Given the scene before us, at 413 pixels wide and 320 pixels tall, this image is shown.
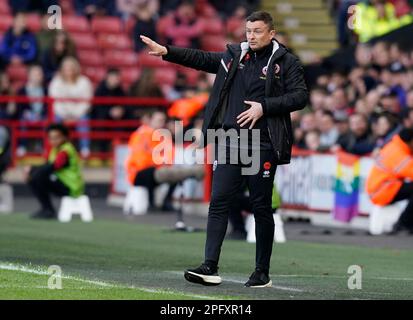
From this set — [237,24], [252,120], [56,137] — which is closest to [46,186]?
[56,137]

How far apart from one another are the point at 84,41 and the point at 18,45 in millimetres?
2472

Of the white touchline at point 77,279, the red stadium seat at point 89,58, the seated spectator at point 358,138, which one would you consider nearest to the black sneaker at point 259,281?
the white touchline at point 77,279

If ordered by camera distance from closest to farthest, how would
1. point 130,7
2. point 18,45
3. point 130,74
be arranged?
point 18,45, point 130,74, point 130,7

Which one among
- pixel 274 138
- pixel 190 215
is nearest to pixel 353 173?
pixel 190 215

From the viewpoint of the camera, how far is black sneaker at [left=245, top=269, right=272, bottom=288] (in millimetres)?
11922

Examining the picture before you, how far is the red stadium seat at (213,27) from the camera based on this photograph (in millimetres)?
32450

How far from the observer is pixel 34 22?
30281 mm

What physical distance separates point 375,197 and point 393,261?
4.68 metres

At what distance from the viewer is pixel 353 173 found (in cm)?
2197

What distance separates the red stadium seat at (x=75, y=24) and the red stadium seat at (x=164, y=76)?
1.84 meters

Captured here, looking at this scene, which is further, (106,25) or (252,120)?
(106,25)

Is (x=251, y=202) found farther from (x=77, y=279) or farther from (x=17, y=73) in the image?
(x=17, y=73)

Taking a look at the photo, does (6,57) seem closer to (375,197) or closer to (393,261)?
(375,197)

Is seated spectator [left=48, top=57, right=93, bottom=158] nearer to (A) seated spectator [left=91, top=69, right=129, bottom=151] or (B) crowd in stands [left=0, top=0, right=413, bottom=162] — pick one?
(B) crowd in stands [left=0, top=0, right=413, bottom=162]
